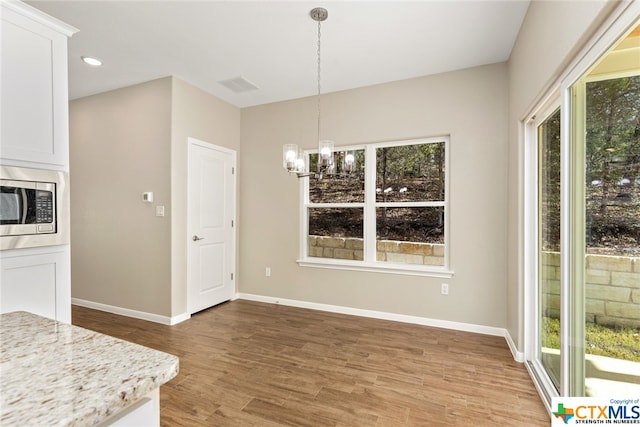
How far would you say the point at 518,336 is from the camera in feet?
8.67

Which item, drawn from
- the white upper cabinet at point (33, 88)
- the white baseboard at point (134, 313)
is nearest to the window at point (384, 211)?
the white baseboard at point (134, 313)

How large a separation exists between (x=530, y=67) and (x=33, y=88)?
3273 mm

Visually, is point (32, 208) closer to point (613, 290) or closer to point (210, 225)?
point (210, 225)

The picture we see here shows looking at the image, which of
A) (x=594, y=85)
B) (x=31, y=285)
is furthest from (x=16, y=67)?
(x=594, y=85)

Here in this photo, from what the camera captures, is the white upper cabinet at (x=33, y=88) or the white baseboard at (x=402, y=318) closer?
the white upper cabinet at (x=33, y=88)

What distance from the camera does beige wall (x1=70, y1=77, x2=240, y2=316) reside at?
11.7 feet

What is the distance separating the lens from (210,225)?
13.4ft

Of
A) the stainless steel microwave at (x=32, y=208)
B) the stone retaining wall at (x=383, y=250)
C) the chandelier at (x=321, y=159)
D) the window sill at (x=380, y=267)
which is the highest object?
the chandelier at (x=321, y=159)

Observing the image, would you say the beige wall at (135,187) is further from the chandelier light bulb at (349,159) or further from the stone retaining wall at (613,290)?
the stone retaining wall at (613,290)

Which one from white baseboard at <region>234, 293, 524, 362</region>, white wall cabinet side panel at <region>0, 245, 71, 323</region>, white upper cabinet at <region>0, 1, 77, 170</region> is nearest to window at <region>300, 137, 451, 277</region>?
white baseboard at <region>234, 293, 524, 362</region>

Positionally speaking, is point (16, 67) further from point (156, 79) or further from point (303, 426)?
point (303, 426)

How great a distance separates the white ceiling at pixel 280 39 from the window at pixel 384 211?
0.92m

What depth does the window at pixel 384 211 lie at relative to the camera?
3525mm

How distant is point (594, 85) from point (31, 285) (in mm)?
3230
